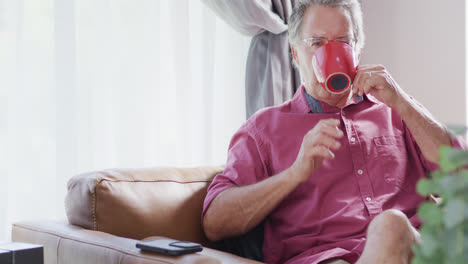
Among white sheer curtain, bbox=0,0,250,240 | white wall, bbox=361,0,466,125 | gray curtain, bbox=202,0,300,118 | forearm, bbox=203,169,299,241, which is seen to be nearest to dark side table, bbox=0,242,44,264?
forearm, bbox=203,169,299,241

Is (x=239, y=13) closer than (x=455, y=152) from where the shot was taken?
No

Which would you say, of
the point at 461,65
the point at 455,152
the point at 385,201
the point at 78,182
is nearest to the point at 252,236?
the point at 385,201

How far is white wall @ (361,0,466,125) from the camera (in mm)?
2971

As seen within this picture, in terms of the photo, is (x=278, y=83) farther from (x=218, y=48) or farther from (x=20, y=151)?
(x=20, y=151)

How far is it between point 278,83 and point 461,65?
104 centimetres

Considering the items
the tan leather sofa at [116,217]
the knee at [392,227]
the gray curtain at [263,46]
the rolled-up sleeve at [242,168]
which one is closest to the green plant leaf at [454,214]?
the knee at [392,227]

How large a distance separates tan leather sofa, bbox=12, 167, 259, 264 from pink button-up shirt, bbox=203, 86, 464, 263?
0.09 metres

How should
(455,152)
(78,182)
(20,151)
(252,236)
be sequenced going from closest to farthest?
(455,152) < (78,182) < (252,236) < (20,151)

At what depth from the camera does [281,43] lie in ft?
8.73

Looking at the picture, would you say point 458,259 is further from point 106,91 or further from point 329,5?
point 106,91

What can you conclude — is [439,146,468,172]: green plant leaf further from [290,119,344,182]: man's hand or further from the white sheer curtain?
the white sheer curtain

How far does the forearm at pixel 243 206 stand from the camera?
1648 mm

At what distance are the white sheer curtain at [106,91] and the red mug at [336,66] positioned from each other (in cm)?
99

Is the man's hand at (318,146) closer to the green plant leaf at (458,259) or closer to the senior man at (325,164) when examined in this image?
the senior man at (325,164)
